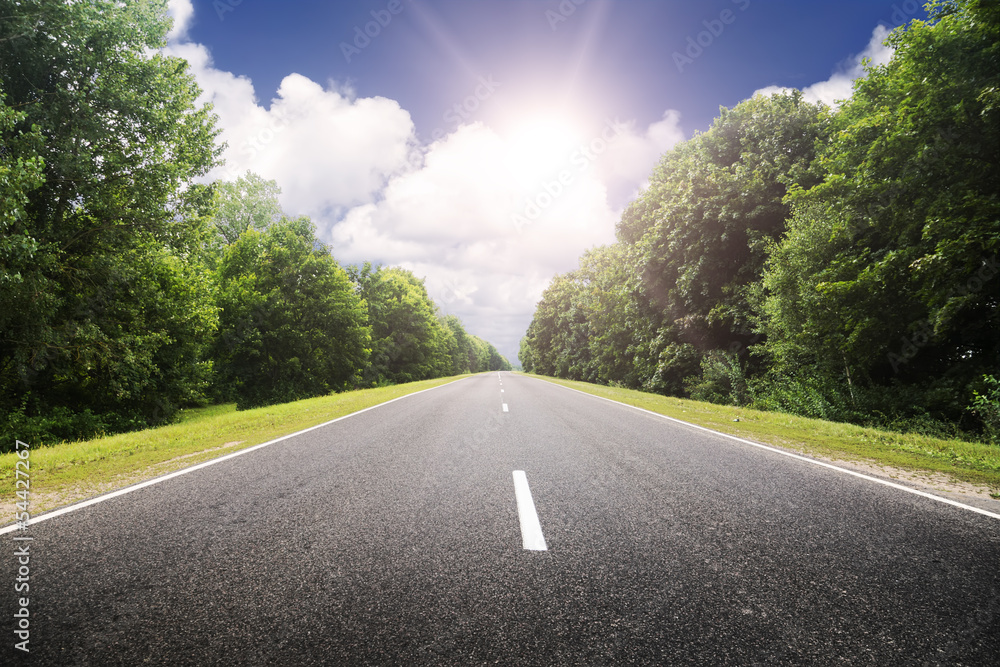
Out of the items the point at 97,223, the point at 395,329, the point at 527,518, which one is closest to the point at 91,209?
the point at 97,223

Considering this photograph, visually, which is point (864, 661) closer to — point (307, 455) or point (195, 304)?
point (307, 455)

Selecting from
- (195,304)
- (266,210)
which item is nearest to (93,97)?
(195,304)

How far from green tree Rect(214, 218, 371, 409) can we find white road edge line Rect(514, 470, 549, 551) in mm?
26587

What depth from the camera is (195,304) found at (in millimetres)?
16047

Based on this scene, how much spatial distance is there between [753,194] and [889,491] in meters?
16.7

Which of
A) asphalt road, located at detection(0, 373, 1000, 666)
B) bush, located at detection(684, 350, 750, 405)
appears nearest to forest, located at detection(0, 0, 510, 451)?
asphalt road, located at detection(0, 373, 1000, 666)

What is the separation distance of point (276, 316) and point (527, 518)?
28.4 meters

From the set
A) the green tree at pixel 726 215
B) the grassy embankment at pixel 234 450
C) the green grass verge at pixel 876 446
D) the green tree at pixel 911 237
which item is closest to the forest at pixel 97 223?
the grassy embankment at pixel 234 450

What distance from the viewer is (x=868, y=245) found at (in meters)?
12.1

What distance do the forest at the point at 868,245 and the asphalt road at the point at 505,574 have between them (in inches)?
305

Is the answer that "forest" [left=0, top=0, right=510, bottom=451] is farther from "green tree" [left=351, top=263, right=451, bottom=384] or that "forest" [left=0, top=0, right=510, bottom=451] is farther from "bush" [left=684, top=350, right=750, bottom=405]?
"green tree" [left=351, top=263, right=451, bottom=384]

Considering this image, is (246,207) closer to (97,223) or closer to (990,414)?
(97,223)

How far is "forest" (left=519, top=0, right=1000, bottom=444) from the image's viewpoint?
31.0 ft

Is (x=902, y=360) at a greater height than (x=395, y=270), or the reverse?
(x=395, y=270)
